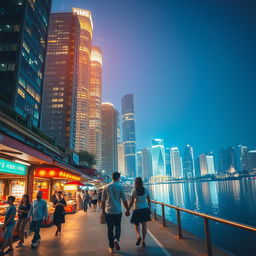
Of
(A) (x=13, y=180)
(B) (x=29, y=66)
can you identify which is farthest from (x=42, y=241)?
(B) (x=29, y=66)

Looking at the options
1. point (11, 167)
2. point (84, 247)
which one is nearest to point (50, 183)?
point (11, 167)

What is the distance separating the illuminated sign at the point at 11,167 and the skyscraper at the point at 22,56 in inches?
1308

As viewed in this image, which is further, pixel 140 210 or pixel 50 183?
pixel 50 183

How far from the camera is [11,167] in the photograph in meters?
9.27

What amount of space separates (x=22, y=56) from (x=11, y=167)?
44.6 m

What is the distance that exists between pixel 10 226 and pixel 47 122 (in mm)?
97630

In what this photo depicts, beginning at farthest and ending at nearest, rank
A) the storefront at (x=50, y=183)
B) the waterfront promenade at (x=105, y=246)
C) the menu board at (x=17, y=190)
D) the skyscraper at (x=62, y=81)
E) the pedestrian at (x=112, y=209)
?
the skyscraper at (x=62, y=81) < the menu board at (x=17, y=190) < the storefront at (x=50, y=183) < the waterfront promenade at (x=105, y=246) < the pedestrian at (x=112, y=209)

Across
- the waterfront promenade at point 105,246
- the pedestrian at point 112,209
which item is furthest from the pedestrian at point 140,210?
the pedestrian at point 112,209

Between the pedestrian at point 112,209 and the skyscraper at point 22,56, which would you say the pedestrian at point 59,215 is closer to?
the pedestrian at point 112,209

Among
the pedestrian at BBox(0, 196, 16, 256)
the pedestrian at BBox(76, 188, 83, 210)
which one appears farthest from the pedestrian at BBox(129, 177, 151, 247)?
the pedestrian at BBox(76, 188, 83, 210)

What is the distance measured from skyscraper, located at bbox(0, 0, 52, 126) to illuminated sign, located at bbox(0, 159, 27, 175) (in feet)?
109

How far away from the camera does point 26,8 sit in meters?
48.4

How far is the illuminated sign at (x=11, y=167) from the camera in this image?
27.4 ft

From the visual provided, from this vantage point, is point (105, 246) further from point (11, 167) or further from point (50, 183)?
point (50, 183)
